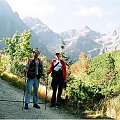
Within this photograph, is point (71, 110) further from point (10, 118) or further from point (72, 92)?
point (10, 118)

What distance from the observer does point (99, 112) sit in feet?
40.6

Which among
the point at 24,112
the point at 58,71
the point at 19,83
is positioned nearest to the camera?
the point at 24,112

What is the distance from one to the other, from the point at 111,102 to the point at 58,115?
204cm

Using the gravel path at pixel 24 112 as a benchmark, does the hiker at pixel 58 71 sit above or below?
above

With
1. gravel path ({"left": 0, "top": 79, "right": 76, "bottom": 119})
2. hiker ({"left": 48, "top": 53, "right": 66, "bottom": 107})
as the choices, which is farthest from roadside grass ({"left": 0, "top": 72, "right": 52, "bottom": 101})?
hiker ({"left": 48, "top": 53, "right": 66, "bottom": 107})

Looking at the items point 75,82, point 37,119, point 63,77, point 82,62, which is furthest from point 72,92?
point 82,62

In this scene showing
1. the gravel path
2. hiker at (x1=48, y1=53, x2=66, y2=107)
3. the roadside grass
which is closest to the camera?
the gravel path

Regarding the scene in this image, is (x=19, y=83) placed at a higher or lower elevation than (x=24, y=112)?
higher

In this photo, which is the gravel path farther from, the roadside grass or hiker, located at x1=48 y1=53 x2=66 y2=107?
the roadside grass

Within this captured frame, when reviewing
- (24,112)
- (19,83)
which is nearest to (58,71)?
(24,112)

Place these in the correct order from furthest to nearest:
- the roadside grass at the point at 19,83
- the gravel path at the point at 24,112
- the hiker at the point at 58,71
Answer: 1. the roadside grass at the point at 19,83
2. the hiker at the point at 58,71
3. the gravel path at the point at 24,112

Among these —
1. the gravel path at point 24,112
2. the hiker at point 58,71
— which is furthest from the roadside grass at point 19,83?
the hiker at point 58,71

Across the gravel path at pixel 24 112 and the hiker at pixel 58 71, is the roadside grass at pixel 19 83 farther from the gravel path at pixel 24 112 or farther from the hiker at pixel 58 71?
the hiker at pixel 58 71

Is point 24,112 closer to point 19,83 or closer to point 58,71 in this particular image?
point 58,71
